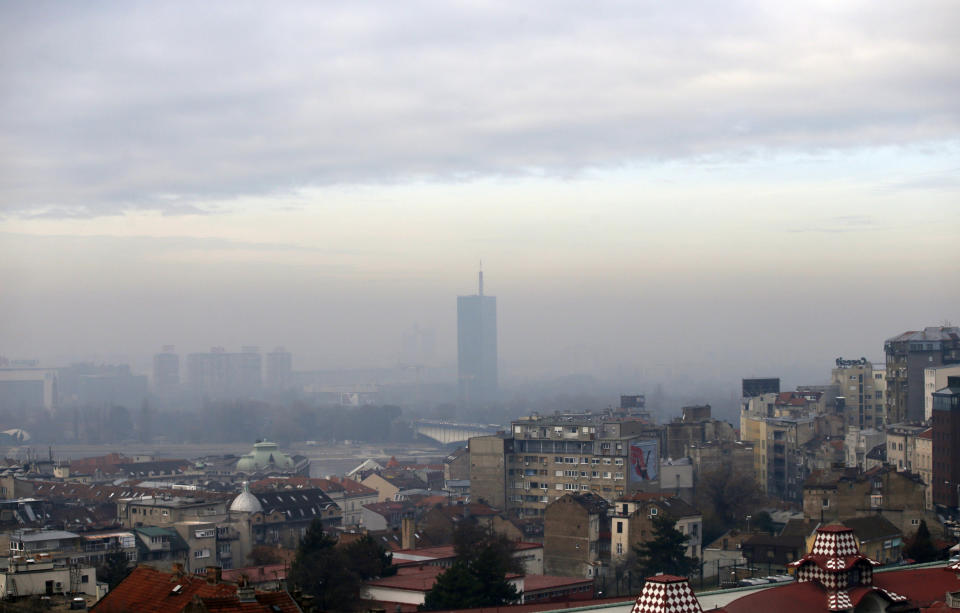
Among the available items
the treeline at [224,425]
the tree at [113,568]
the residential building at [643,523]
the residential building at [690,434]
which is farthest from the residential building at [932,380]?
the treeline at [224,425]

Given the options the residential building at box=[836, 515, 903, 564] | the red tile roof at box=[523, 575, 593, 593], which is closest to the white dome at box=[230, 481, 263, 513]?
the red tile roof at box=[523, 575, 593, 593]

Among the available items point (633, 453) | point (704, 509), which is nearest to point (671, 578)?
point (704, 509)

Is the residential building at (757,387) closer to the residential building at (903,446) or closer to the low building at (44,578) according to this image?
the residential building at (903,446)

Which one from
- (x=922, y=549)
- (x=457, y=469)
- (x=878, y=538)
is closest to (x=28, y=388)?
(x=457, y=469)

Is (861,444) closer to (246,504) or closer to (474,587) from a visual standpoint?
(246,504)

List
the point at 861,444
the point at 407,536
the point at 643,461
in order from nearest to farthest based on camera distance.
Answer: the point at 407,536
the point at 643,461
the point at 861,444

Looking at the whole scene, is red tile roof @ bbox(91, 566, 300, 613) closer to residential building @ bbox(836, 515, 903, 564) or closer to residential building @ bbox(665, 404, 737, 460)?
residential building @ bbox(836, 515, 903, 564)
